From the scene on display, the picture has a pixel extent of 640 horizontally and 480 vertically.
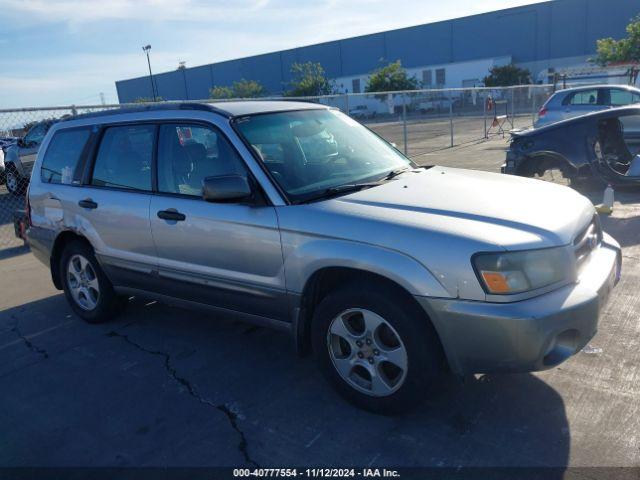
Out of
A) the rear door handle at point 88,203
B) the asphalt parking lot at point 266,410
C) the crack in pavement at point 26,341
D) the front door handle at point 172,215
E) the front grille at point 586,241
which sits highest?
the rear door handle at point 88,203

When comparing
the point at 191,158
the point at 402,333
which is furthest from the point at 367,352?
the point at 191,158

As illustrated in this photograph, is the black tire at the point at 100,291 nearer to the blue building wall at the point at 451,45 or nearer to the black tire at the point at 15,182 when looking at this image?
the black tire at the point at 15,182

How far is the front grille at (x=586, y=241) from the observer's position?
3.01 m

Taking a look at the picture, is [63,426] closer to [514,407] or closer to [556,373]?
[514,407]

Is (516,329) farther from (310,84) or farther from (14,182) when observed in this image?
(310,84)

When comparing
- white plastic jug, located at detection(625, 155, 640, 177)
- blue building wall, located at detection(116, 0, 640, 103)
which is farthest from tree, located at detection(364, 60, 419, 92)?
white plastic jug, located at detection(625, 155, 640, 177)

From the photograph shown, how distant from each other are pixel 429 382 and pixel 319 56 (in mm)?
76491

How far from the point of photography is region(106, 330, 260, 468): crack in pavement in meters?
2.93

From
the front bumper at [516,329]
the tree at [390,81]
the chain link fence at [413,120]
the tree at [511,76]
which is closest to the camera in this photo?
the front bumper at [516,329]

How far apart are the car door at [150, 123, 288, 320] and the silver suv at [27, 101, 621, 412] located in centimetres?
1

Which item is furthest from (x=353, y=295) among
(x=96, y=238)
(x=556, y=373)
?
(x=96, y=238)

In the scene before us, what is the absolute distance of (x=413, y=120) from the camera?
2364 centimetres

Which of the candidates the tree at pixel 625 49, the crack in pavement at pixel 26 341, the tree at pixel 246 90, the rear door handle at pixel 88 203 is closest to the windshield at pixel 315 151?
the rear door handle at pixel 88 203

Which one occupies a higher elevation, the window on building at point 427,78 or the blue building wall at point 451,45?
the blue building wall at point 451,45
